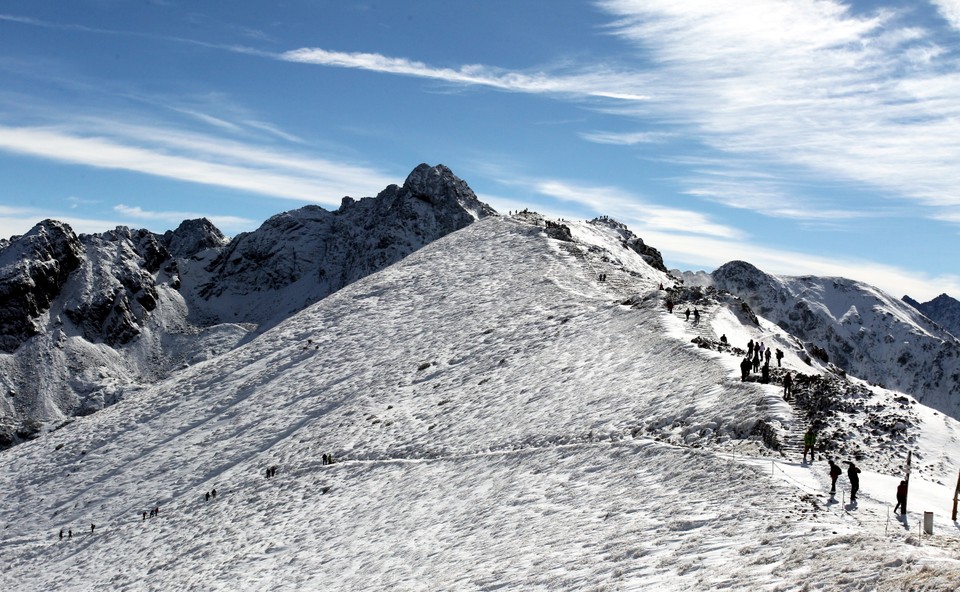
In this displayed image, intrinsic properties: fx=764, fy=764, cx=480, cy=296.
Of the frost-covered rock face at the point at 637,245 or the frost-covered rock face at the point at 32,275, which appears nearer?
the frost-covered rock face at the point at 637,245

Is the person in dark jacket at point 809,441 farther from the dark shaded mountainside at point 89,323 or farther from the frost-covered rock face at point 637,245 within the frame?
the dark shaded mountainside at point 89,323

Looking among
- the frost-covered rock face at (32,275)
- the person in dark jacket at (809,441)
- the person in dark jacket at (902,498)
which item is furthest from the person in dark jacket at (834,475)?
the frost-covered rock face at (32,275)

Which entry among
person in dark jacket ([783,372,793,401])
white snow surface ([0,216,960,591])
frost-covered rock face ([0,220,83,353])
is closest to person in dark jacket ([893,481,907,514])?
white snow surface ([0,216,960,591])

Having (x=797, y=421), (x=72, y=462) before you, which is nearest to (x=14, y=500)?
(x=72, y=462)

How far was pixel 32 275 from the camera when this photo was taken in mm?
166000

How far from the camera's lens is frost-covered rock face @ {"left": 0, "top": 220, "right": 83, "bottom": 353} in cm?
15788

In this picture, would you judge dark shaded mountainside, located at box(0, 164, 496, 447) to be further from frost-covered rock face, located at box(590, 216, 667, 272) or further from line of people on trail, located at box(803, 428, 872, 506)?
line of people on trail, located at box(803, 428, 872, 506)

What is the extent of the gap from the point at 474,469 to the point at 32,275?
170m

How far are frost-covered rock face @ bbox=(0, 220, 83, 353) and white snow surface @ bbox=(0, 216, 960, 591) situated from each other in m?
121

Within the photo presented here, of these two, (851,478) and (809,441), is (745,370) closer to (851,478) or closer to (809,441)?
(809,441)

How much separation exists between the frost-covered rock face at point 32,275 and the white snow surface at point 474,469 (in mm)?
120715

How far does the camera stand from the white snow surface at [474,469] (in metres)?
16.2

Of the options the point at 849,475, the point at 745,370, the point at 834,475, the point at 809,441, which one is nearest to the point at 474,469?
the point at 745,370

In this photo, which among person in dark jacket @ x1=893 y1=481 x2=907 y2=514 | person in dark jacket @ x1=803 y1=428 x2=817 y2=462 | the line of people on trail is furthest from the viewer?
person in dark jacket @ x1=803 y1=428 x2=817 y2=462
